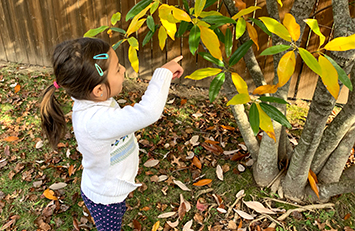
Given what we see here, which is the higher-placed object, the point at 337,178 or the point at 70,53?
the point at 70,53

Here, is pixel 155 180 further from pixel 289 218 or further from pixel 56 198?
pixel 289 218

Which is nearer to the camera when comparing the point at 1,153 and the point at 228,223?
the point at 228,223

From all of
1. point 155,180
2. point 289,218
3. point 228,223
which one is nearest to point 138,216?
point 155,180

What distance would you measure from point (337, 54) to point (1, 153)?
3.22 metres

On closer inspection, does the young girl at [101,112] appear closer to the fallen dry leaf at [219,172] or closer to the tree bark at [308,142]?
the tree bark at [308,142]

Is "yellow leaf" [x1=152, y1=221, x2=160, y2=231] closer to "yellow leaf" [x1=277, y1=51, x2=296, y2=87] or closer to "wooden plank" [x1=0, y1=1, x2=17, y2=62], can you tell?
"yellow leaf" [x1=277, y1=51, x2=296, y2=87]

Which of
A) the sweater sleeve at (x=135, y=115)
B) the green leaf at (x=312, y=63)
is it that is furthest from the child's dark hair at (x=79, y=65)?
the green leaf at (x=312, y=63)

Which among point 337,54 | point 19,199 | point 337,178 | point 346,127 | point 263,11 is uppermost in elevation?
point 337,54

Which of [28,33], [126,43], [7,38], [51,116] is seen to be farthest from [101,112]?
[7,38]

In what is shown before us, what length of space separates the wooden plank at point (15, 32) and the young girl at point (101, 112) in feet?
11.4

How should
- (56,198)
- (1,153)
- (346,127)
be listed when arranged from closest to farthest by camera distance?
(346,127) < (56,198) < (1,153)

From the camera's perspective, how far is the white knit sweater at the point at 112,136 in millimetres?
1290

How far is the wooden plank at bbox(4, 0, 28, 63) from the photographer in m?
4.26

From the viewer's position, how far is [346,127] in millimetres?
1950
